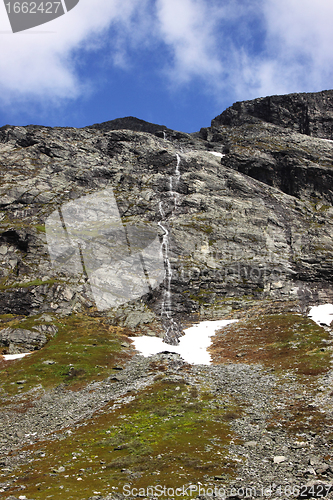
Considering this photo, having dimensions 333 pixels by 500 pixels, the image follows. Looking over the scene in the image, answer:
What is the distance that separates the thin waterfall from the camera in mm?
60631

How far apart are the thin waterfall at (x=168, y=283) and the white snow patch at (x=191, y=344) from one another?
5.87ft

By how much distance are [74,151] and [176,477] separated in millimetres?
116719

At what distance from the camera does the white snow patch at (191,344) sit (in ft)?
160

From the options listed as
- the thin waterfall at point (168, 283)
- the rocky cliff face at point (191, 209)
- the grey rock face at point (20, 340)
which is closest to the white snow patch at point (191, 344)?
the thin waterfall at point (168, 283)

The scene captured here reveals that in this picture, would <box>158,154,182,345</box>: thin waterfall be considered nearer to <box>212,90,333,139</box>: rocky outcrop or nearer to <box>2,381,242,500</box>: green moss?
<box>2,381,242,500</box>: green moss

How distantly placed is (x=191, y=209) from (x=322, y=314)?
51.5 metres

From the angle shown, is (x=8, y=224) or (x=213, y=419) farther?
(x=8, y=224)

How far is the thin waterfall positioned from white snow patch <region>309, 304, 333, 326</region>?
81.8 feet

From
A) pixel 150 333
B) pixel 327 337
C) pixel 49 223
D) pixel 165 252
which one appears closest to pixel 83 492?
pixel 327 337

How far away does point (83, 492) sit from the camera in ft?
49.9

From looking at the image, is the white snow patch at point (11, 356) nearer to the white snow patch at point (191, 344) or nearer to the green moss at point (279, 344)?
the white snow patch at point (191, 344)

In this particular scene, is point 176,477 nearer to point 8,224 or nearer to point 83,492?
point 83,492

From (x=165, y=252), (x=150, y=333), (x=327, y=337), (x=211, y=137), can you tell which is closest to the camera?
(x=327, y=337)

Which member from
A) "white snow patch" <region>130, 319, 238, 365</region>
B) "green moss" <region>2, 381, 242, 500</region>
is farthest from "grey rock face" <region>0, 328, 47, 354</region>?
"green moss" <region>2, 381, 242, 500</region>
